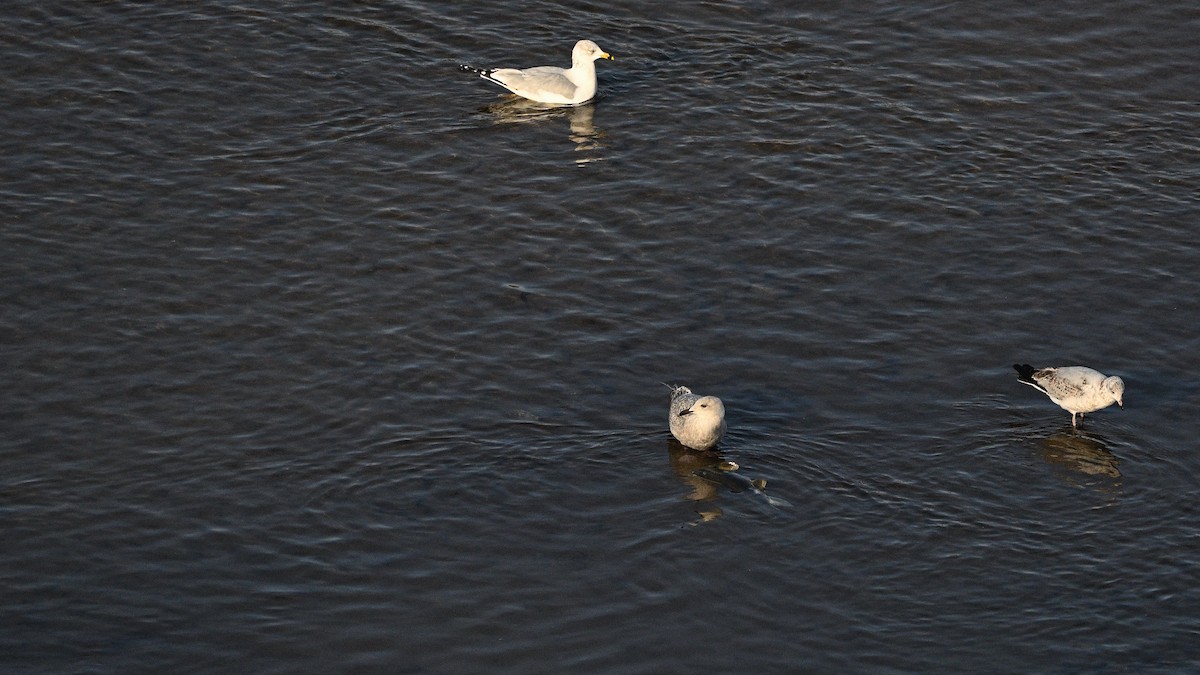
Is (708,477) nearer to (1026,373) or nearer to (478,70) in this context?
(1026,373)

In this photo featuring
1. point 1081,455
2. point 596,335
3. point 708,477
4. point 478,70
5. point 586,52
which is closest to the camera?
point 708,477

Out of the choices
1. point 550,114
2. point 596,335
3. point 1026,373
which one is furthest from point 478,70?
point 1026,373

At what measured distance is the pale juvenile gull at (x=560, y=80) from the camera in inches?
939

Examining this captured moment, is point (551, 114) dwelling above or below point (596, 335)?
above

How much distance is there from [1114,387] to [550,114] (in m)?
10.1

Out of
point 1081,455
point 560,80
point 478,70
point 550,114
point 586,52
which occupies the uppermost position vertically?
point 586,52

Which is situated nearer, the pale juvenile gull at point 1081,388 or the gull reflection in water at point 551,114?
the pale juvenile gull at point 1081,388

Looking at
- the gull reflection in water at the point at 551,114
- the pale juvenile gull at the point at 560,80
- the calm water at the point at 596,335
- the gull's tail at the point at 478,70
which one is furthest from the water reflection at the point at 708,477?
the gull's tail at the point at 478,70

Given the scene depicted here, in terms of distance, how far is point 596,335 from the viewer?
Answer: 1883 centimetres

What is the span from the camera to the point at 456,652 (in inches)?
551

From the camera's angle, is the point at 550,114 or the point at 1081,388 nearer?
the point at 1081,388

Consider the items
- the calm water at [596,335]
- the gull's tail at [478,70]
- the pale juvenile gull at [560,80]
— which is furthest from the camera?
the gull's tail at [478,70]

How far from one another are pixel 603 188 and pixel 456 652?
931cm

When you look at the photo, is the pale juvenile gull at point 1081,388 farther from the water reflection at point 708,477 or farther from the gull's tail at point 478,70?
the gull's tail at point 478,70
